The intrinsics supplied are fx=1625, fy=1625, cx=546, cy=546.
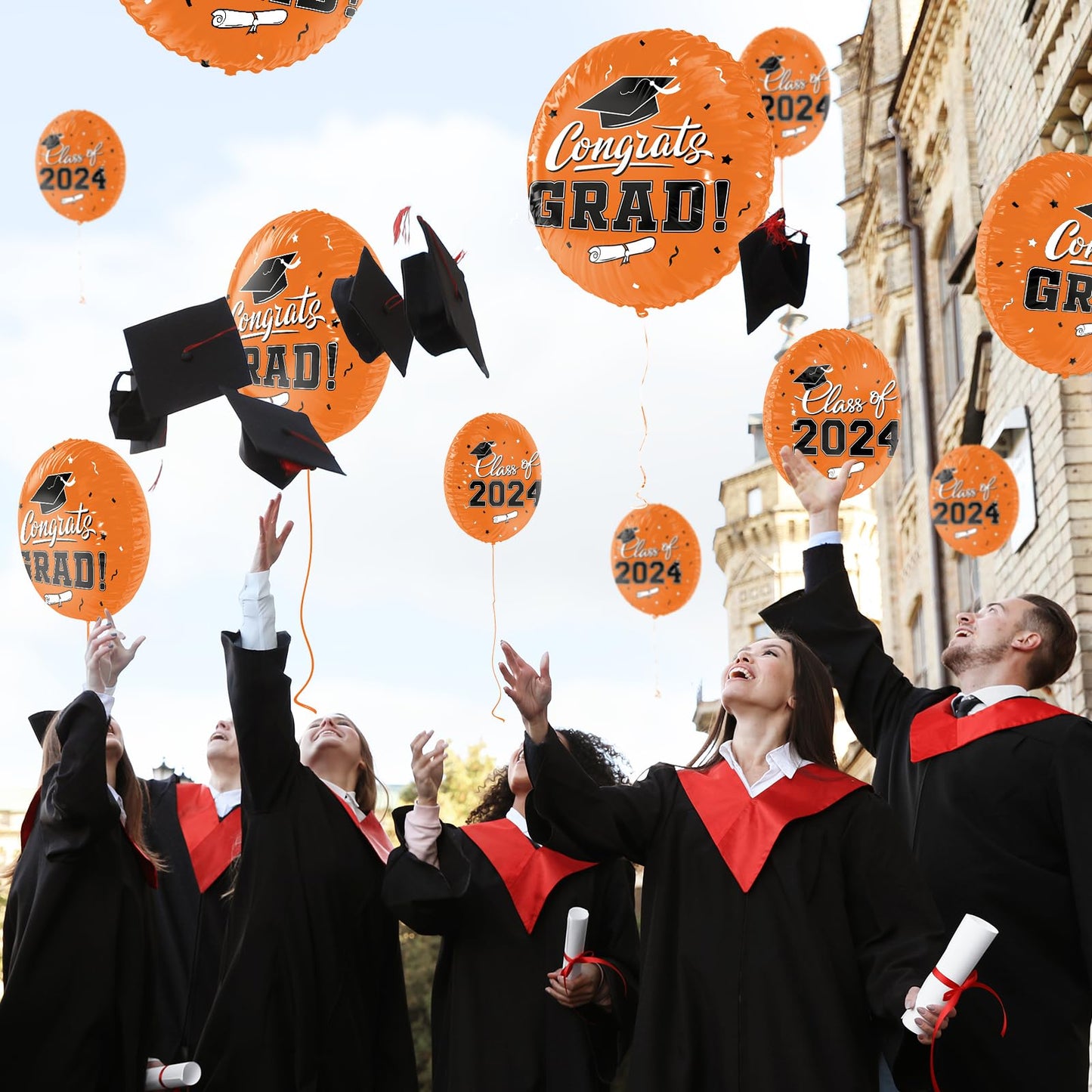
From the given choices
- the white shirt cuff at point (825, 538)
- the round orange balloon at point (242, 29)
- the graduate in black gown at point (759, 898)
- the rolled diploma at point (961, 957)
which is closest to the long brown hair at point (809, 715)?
the graduate in black gown at point (759, 898)

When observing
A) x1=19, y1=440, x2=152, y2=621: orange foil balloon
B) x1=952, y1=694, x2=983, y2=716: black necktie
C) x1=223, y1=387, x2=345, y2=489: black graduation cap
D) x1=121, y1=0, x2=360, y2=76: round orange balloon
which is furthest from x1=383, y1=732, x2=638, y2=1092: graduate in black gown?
x1=19, y1=440, x2=152, y2=621: orange foil balloon

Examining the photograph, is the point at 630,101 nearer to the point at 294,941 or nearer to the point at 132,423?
the point at 132,423

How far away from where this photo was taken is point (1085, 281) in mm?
7586

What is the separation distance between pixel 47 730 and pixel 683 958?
2.32m

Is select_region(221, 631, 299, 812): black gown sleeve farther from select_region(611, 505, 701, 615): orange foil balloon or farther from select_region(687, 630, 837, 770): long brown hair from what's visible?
select_region(611, 505, 701, 615): orange foil balloon

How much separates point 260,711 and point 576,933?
1.23 meters

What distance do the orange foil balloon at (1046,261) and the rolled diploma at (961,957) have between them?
175 inches

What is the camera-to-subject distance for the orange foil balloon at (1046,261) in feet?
24.9

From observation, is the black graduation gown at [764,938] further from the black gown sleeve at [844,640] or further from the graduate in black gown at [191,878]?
the graduate in black gown at [191,878]

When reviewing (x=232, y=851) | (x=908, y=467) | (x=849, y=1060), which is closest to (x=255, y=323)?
(x=232, y=851)

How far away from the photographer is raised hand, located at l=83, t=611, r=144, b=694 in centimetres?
529

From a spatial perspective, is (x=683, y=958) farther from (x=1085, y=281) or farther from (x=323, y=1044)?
(x=1085, y=281)

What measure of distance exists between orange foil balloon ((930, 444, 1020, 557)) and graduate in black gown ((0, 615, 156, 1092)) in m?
8.34

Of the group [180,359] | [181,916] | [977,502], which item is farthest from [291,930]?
[977,502]
